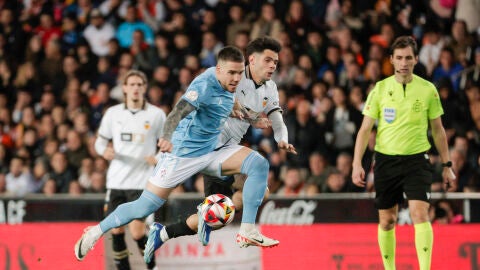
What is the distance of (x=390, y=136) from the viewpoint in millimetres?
8578

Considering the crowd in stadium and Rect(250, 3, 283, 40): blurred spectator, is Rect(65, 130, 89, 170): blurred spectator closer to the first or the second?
the crowd in stadium

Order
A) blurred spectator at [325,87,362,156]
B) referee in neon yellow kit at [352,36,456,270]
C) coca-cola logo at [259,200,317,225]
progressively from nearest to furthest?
referee in neon yellow kit at [352,36,456,270] < coca-cola logo at [259,200,317,225] < blurred spectator at [325,87,362,156]

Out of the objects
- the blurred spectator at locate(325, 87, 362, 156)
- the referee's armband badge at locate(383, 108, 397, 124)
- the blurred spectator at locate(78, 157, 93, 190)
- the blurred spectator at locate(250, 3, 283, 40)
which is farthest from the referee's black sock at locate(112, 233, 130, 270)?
the blurred spectator at locate(250, 3, 283, 40)

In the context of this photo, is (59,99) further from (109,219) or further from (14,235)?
(109,219)

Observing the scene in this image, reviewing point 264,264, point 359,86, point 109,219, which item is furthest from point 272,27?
point 109,219

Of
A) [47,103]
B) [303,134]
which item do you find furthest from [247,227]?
[47,103]

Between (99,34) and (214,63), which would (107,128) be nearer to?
(214,63)

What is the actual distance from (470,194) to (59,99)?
716 cm

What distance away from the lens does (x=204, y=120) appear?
26.5 feet

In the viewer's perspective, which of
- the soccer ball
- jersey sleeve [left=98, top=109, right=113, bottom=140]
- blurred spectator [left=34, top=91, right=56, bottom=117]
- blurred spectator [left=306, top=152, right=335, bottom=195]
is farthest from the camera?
blurred spectator [left=34, top=91, right=56, bottom=117]

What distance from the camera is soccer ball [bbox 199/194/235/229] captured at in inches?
320

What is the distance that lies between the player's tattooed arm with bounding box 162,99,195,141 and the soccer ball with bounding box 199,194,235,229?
93 centimetres

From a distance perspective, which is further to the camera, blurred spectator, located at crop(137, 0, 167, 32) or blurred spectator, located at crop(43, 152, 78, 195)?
blurred spectator, located at crop(137, 0, 167, 32)

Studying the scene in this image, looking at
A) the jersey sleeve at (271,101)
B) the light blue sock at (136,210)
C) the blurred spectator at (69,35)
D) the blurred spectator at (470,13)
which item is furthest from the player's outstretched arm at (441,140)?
the blurred spectator at (69,35)
